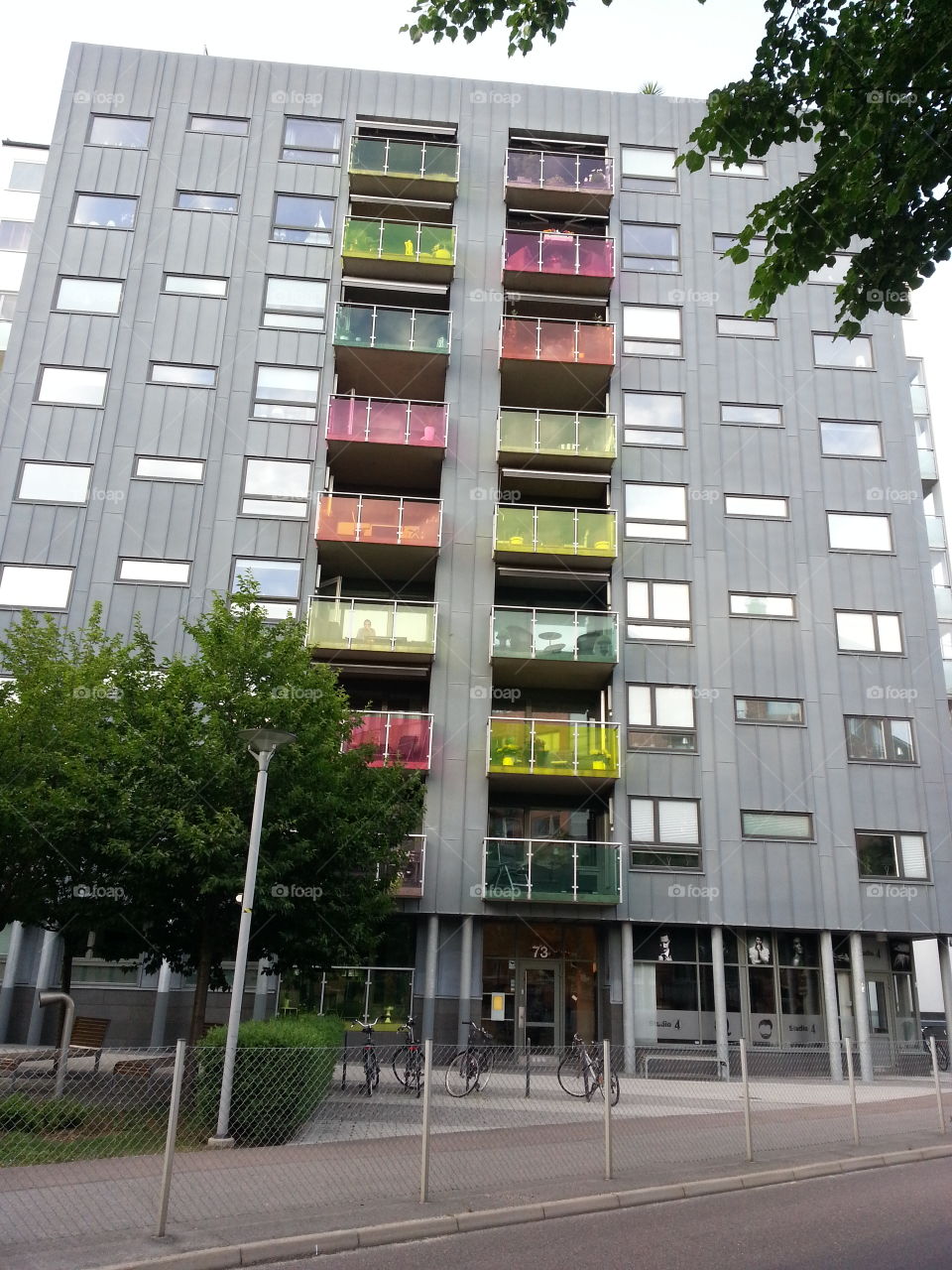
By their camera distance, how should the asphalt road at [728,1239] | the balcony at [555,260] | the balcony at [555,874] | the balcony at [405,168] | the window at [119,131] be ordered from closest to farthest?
the asphalt road at [728,1239] < the balcony at [555,874] < the balcony at [555,260] < the balcony at [405,168] < the window at [119,131]

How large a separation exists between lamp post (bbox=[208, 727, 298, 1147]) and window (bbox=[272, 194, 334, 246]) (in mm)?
20507

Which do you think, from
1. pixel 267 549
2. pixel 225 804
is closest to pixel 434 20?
pixel 225 804

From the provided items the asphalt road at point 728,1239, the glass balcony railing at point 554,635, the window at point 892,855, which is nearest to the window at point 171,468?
the glass balcony railing at point 554,635

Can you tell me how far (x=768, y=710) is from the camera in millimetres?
24250

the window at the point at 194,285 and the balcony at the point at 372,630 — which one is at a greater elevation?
the window at the point at 194,285

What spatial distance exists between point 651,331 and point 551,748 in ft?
41.6

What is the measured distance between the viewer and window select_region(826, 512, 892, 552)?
84.8ft

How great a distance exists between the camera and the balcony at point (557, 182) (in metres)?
28.7

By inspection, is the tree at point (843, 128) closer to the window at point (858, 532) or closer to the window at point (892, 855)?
the window at point (892, 855)

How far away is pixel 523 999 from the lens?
75.4 feet

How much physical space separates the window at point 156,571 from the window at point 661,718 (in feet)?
36.7

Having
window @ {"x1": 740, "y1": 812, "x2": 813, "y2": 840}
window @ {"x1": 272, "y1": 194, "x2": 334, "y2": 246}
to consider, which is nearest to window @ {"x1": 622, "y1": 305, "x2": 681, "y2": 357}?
window @ {"x1": 272, "y1": 194, "x2": 334, "y2": 246}

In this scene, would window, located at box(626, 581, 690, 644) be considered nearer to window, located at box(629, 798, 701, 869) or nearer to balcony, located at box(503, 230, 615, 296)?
window, located at box(629, 798, 701, 869)

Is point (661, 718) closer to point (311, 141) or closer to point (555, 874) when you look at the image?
point (555, 874)
